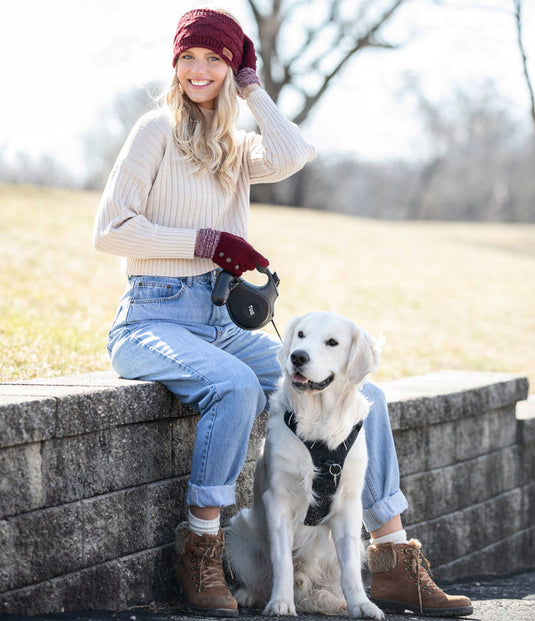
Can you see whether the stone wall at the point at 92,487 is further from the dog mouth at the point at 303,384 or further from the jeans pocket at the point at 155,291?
the dog mouth at the point at 303,384

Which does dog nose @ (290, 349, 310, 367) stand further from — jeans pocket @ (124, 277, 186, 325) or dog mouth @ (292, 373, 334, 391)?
jeans pocket @ (124, 277, 186, 325)

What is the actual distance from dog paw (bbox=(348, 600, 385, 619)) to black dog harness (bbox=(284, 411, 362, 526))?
1.29ft

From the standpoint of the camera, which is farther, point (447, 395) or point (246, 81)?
point (447, 395)

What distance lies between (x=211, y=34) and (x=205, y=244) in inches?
38.9

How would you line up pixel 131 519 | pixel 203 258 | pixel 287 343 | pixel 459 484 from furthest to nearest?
pixel 459 484, pixel 203 258, pixel 287 343, pixel 131 519

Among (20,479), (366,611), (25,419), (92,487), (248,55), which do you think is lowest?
(366,611)

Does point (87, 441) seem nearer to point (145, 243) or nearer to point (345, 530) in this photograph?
point (145, 243)

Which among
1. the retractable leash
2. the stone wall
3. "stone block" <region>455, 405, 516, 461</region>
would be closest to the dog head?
the retractable leash

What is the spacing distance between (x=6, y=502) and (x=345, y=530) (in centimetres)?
142

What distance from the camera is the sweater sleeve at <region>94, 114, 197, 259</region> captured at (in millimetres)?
3559

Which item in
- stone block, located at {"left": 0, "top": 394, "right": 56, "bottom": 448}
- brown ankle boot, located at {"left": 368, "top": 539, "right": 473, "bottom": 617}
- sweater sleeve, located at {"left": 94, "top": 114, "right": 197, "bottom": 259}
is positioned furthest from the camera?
brown ankle boot, located at {"left": 368, "top": 539, "right": 473, "bottom": 617}

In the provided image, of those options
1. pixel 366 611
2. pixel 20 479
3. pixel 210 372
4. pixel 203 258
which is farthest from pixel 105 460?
pixel 366 611

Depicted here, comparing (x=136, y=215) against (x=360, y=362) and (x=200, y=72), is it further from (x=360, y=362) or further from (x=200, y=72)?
(x=360, y=362)

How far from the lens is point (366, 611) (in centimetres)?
338
